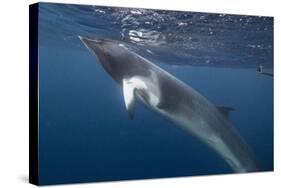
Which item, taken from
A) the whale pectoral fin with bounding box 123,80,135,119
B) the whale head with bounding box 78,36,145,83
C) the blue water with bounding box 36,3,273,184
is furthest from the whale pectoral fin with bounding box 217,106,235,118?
the whale pectoral fin with bounding box 123,80,135,119

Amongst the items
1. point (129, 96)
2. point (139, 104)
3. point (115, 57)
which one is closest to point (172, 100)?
point (139, 104)

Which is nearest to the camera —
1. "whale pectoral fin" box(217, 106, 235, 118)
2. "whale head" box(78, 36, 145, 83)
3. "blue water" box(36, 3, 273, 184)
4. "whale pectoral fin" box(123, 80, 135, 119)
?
"blue water" box(36, 3, 273, 184)

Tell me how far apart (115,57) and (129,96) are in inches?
32.5

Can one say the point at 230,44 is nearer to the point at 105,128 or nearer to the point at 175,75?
the point at 175,75

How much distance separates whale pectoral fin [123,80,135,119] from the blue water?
0.45 feet

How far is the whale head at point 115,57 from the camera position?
1222cm

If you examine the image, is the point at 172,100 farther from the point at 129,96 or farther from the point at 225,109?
the point at 225,109

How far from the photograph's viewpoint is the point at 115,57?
40.7ft

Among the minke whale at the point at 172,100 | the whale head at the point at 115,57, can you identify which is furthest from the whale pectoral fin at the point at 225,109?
the whale head at the point at 115,57

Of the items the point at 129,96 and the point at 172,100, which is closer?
the point at 129,96

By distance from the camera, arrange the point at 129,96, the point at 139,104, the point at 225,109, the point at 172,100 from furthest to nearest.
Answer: the point at 225,109 < the point at 172,100 < the point at 139,104 < the point at 129,96

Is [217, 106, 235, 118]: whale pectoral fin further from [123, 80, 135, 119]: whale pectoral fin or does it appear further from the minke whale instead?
[123, 80, 135, 119]: whale pectoral fin

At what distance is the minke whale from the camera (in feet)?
40.7

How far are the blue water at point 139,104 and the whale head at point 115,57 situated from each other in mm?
130
